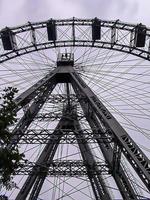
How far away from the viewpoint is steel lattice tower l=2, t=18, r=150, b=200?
1942 centimetres

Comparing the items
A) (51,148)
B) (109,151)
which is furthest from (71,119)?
(109,151)

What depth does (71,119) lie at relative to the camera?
2520cm

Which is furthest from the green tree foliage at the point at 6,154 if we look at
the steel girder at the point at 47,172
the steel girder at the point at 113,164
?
the steel girder at the point at 47,172

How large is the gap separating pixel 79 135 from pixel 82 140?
0.42 m

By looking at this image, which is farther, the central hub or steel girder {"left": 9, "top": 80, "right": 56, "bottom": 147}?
the central hub

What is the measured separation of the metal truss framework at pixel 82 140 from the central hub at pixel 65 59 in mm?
216

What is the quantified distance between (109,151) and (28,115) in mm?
4842

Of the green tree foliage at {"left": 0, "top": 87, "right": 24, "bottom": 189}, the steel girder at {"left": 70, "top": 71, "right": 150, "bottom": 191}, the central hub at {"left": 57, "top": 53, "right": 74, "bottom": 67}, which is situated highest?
the central hub at {"left": 57, "top": 53, "right": 74, "bottom": 67}

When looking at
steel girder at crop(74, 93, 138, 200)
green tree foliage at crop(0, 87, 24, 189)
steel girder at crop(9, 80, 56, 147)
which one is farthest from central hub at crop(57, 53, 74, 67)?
green tree foliage at crop(0, 87, 24, 189)

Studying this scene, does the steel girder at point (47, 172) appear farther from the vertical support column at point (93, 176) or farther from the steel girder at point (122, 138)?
the steel girder at point (122, 138)

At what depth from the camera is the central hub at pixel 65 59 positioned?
2742 centimetres

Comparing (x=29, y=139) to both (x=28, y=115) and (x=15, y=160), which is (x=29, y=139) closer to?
(x=28, y=115)

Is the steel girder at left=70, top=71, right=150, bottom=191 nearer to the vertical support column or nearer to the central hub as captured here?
the vertical support column

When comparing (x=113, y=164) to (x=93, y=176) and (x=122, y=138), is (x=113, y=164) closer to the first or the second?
(x=122, y=138)
